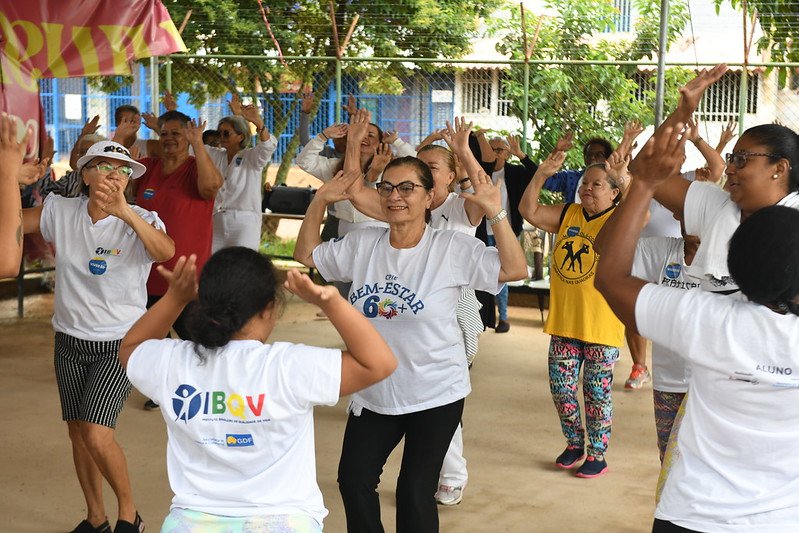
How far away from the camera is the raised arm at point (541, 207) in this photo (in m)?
4.84

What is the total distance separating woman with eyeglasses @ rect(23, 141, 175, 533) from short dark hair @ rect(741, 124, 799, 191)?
7.70 feet

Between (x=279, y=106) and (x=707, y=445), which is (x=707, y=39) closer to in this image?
(x=279, y=106)

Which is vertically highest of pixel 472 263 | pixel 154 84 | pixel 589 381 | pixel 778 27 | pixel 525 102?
pixel 778 27

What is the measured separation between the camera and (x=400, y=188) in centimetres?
378

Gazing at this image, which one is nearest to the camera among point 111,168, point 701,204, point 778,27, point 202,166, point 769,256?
point 769,256

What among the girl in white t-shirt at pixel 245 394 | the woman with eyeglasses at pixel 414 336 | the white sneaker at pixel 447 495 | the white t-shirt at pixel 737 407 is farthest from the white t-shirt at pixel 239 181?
the white t-shirt at pixel 737 407

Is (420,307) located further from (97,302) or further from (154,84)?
(154,84)

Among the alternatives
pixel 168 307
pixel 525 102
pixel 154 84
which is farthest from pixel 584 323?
pixel 154 84

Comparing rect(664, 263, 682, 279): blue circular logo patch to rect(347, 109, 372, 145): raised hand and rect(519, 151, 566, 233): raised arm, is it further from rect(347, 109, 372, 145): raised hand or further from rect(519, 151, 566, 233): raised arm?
rect(347, 109, 372, 145): raised hand

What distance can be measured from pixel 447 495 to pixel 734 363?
270 centimetres

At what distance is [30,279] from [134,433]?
18.1 ft

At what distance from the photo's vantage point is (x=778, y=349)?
229 cm

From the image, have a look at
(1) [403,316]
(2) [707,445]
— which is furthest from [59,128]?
(2) [707,445]

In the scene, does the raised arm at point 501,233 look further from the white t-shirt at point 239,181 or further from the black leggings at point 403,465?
the white t-shirt at point 239,181
